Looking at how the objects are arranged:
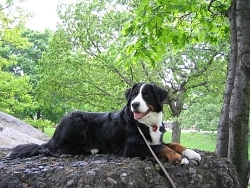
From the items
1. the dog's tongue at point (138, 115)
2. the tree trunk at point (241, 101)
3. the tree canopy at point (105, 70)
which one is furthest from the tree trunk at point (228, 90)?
the tree canopy at point (105, 70)

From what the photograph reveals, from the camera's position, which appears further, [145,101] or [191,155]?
[145,101]

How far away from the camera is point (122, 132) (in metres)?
4.20

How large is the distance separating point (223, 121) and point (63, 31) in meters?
10.8

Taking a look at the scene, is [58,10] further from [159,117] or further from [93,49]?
[159,117]

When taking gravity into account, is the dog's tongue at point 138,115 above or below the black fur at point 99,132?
above

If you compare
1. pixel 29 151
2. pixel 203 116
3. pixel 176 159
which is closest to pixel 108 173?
pixel 176 159

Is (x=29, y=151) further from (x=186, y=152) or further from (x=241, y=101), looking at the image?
(x=241, y=101)

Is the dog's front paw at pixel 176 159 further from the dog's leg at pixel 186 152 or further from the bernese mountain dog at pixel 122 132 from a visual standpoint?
the dog's leg at pixel 186 152

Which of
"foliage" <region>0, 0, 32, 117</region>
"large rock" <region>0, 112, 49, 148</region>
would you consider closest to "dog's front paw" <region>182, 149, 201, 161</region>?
"large rock" <region>0, 112, 49, 148</region>

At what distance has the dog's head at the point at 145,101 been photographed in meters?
4.02

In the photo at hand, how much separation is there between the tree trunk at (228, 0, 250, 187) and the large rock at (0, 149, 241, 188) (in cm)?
57

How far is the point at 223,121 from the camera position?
5211 millimetres

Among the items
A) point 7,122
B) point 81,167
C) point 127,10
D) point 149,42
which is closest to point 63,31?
point 127,10

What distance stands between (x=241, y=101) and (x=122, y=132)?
1.51 meters
